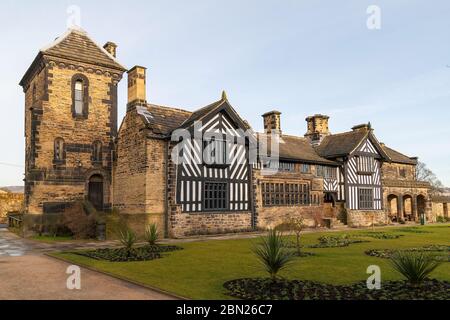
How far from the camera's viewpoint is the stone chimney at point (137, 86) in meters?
22.0

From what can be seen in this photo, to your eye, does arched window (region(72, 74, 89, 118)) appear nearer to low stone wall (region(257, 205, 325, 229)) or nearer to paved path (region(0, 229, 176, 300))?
low stone wall (region(257, 205, 325, 229))

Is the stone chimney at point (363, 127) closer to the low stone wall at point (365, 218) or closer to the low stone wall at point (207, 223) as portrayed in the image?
the low stone wall at point (365, 218)

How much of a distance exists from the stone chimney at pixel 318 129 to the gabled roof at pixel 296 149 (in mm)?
1664

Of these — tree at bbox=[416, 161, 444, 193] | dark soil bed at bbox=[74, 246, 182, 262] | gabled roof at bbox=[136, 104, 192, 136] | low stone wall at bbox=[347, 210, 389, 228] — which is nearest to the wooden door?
gabled roof at bbox=[136, 104, 192, 136]

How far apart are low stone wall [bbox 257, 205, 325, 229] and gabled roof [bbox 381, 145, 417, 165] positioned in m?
15.8

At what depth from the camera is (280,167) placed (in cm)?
2753

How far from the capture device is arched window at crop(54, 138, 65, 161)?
2264 cm

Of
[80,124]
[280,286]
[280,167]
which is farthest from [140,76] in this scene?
[280,286]

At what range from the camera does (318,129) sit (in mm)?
35531

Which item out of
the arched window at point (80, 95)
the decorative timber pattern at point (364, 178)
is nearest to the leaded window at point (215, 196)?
the arched window at point (80, 95)

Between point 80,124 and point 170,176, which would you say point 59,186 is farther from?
point 170,176

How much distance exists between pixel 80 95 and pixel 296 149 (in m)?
16.6

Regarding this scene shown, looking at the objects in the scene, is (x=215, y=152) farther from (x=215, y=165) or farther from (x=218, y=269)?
(x=218, y=269)

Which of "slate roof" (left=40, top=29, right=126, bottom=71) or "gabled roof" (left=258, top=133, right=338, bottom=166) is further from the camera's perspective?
"gabled roof" (left=258, top=133, right=338, bottom=166)
